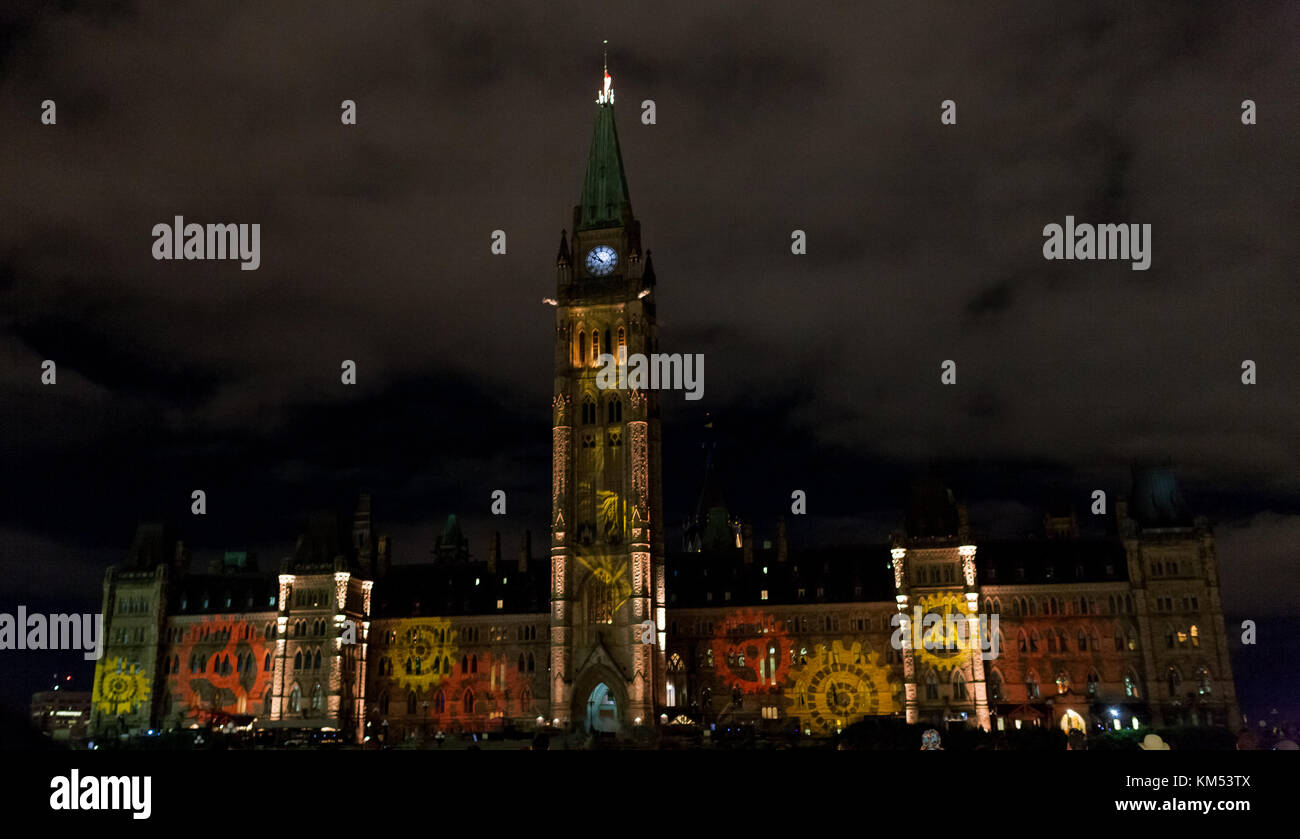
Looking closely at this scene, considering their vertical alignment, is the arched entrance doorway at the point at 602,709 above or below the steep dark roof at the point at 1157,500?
below

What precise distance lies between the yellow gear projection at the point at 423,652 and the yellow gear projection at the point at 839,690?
34356 mm

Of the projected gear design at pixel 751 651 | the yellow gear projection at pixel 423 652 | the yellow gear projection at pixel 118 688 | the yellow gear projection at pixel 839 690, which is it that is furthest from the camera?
the yellow gear projection at pixel 118 688

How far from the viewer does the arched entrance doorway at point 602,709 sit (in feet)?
303

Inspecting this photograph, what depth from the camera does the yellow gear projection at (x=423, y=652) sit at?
107750mm

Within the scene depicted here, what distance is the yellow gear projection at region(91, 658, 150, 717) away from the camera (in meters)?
109

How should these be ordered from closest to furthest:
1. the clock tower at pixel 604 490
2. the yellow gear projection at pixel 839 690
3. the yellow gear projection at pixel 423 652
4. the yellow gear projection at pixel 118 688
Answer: the clock tower at pixel 604 490 < the yellow gear projection at pixel 839 690 < the yellow gear projection at pixel 423 652 < the yellow gear projection at pixel 118 688

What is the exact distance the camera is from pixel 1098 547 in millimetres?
97812

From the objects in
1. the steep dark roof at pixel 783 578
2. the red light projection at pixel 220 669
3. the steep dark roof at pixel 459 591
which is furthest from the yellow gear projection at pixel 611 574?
the red light projection at pixel 220 669

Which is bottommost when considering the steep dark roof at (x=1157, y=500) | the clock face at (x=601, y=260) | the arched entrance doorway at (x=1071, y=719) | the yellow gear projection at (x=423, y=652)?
the arched entrance doorway at (x=1071, y=719)

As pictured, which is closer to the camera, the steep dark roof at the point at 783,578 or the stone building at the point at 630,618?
the stone building at the point at 630,618

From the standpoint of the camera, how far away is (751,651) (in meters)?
103

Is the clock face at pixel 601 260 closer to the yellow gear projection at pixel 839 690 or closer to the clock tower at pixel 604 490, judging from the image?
the clock tower at pixel 604 490
